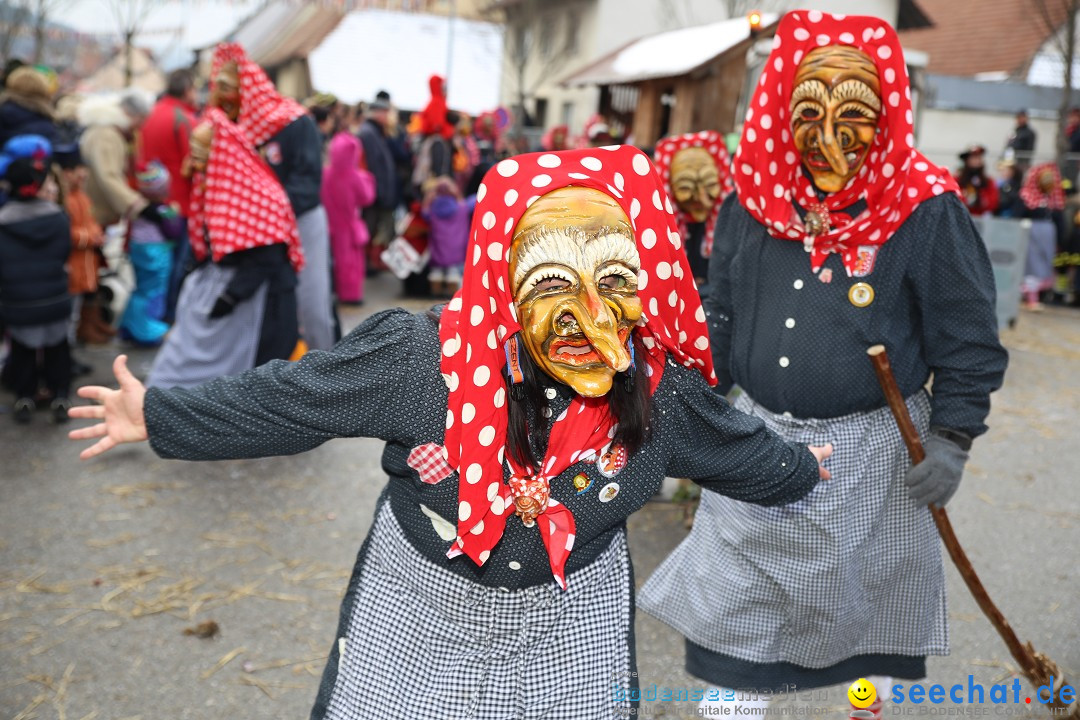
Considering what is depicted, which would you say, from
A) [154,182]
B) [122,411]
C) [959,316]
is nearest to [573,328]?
[122,411]

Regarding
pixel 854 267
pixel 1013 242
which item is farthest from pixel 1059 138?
pixel 854 267

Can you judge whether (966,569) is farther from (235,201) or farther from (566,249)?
(235,201)

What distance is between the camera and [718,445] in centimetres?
222

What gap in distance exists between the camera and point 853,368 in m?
2.87

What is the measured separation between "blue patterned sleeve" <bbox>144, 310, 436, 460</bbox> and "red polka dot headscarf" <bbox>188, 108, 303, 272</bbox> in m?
3.47

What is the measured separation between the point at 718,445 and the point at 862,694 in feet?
3.86

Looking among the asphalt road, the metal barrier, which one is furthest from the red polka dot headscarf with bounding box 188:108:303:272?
the metal barrier

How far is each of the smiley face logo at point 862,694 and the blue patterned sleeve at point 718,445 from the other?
91 cm

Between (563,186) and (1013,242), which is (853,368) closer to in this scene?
(563,186)

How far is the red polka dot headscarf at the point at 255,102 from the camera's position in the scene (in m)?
5.66

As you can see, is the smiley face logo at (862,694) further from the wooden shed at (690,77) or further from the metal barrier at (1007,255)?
the metal barrier at (1007,255)

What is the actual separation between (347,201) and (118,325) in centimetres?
245

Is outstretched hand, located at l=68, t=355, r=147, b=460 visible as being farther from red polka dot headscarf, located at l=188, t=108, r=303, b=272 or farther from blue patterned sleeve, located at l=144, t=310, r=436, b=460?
red polka dot headscarf, located at l=188, t=108, r=303, b=272

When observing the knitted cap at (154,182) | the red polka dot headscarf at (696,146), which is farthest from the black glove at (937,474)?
the knitted cap at (154,182)
